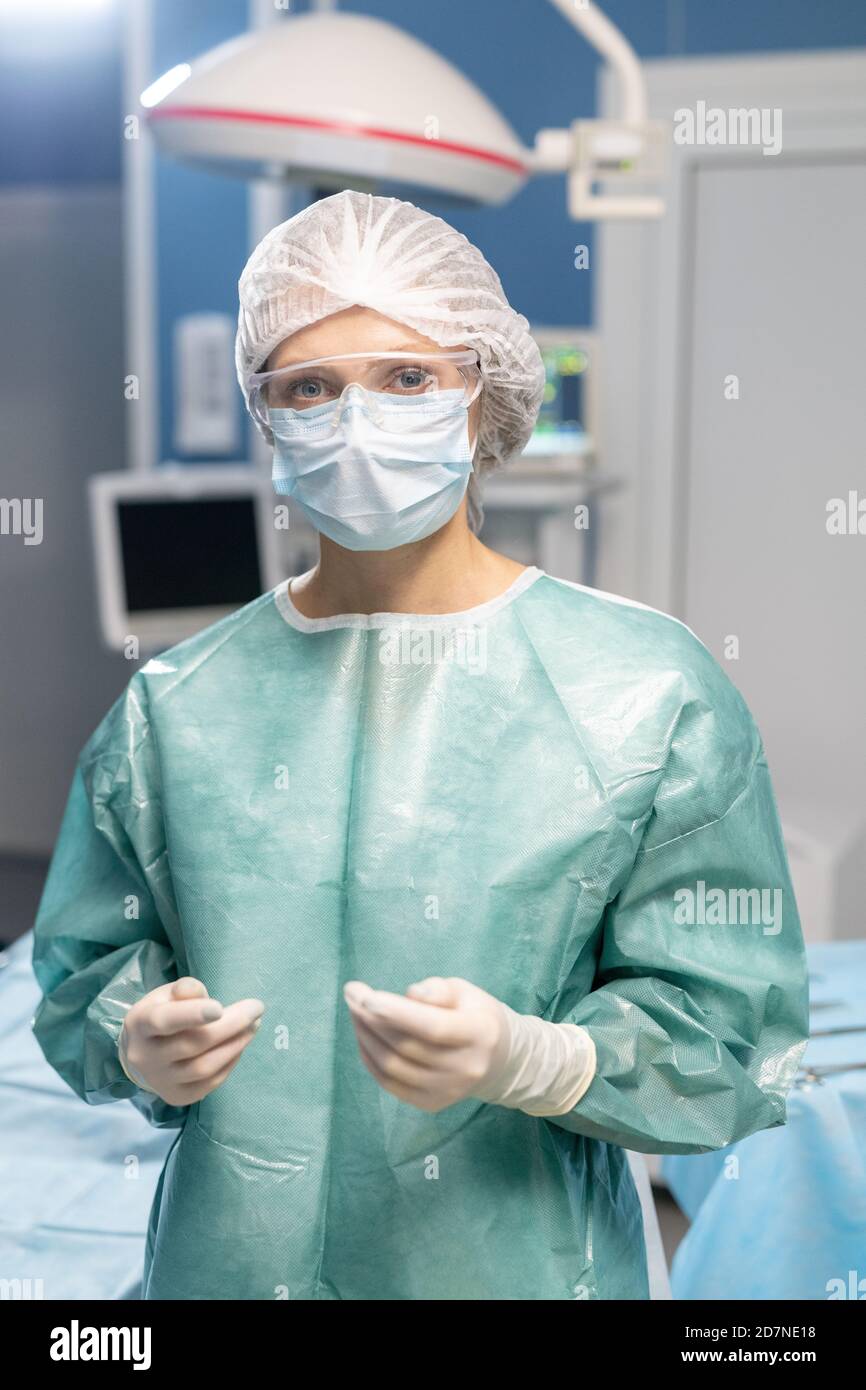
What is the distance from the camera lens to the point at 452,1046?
0.96m

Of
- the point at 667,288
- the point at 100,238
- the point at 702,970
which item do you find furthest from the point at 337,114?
the point at 100,238

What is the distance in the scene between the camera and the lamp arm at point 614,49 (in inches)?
75.2

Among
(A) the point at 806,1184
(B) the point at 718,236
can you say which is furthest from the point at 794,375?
(A) the point at 806,1184

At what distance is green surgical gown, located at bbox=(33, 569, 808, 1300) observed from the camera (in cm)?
112

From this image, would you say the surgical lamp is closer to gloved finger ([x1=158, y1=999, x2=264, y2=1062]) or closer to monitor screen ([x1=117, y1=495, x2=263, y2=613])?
gloved finger ([x1=158, y1=999, x2=264, y2=1062])

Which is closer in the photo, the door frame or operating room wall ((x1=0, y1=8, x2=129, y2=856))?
the door frame

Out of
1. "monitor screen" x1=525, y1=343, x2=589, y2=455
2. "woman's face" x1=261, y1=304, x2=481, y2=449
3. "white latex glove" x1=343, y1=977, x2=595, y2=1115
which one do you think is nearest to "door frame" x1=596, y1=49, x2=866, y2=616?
"monitor screen" x1=525, y1=343, x2=589, y2=455

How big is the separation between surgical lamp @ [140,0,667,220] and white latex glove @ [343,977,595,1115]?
3.60 ft

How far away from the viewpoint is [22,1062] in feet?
6.70

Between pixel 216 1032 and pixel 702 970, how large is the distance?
1.24 feet

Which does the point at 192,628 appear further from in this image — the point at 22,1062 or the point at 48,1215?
the point at 48,1215

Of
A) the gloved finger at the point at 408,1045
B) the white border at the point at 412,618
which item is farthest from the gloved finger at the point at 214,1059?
the white border at the point at 412,618

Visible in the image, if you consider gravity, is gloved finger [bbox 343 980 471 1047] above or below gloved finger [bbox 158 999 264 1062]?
above
